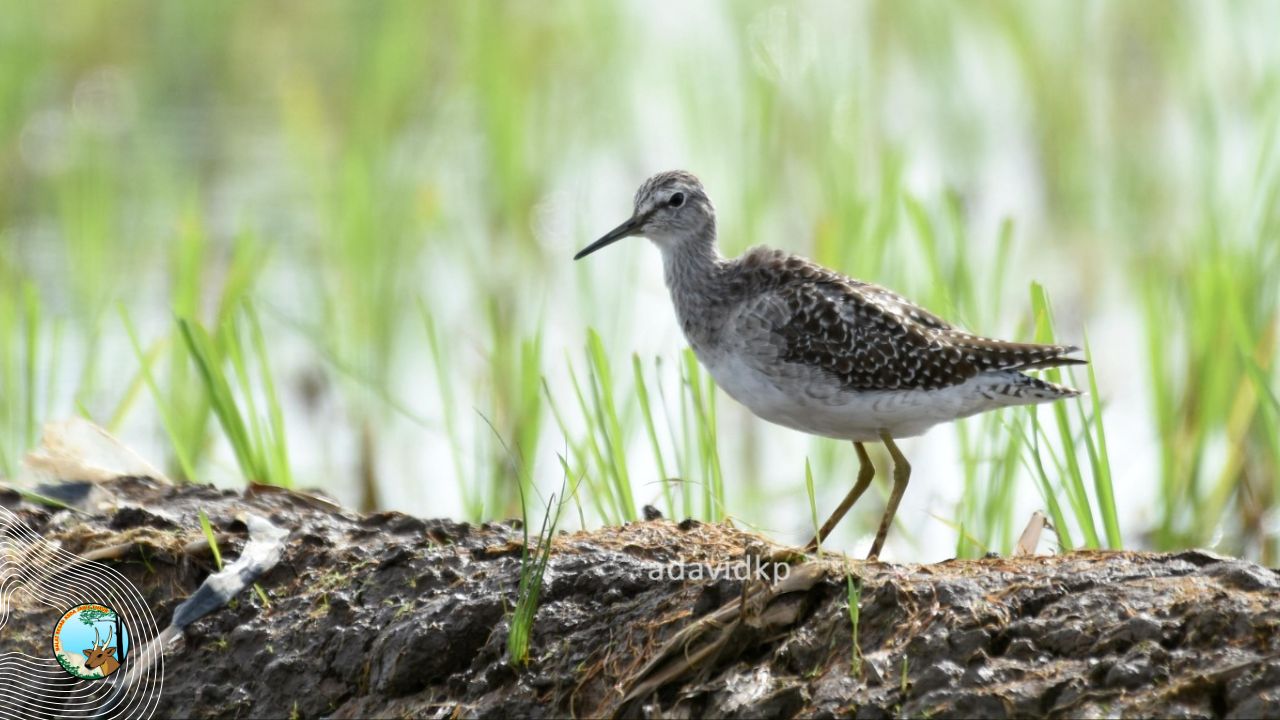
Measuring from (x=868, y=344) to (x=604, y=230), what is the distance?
5.14 meters

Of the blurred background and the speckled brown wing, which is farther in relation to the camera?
the blurred background

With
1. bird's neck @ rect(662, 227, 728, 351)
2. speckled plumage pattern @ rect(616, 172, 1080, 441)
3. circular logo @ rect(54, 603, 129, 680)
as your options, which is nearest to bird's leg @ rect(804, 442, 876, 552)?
speckled plumage pattern @ rect(616, 172, 1080, 441)

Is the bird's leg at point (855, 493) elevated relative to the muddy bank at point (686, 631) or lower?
elevated

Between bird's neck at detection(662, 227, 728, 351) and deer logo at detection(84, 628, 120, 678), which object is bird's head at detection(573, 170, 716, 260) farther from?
deer logo at detection(84, 628, 120, 678)

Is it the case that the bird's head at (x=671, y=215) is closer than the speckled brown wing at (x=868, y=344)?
No

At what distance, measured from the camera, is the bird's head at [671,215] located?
6.90 metres

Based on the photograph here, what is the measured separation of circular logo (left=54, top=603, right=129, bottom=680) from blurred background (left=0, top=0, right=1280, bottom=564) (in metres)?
1.39

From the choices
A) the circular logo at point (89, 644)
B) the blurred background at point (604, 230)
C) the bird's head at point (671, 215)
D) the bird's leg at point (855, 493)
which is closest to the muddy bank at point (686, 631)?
the circular logo at point (89, 644)

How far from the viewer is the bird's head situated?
6.90 metres

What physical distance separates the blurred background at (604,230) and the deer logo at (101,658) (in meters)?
1.49

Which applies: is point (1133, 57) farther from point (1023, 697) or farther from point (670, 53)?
point (1023, 697)

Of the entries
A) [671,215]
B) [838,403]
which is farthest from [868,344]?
[671,215]

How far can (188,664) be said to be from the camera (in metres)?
4.86

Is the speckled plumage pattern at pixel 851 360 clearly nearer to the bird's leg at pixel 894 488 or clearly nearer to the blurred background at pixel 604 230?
the bird's leg at pixel 894 488
